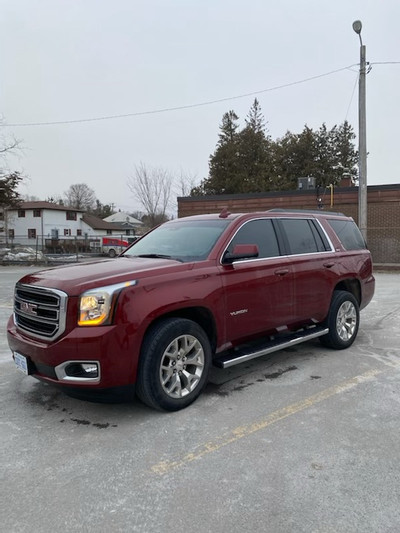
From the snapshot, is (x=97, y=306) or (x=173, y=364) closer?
(x=97, y=306)

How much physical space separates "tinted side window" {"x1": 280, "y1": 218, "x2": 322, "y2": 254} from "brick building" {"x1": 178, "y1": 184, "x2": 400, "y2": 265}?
12.8 m

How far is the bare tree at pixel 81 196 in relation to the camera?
101225mm

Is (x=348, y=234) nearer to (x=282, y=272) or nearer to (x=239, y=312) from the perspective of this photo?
(x=282, y=272)

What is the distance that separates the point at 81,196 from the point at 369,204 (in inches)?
3653

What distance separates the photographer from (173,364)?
3.78 metres

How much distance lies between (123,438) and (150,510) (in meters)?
0.93

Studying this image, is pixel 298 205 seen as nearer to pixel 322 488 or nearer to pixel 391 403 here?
pixel 391 403

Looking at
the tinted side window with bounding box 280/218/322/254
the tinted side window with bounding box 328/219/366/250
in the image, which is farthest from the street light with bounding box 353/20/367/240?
the tinted side window with bounding box 280/218/322/254

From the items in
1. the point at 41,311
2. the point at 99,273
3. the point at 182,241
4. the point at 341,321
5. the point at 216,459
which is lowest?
the point at 216,459

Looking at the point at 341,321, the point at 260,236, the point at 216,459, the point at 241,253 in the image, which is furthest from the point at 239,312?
the point at 341,321

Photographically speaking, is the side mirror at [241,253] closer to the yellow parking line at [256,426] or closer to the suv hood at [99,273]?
the suv hood at [99,273]

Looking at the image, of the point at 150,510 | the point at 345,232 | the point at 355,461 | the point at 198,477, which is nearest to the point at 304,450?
the point at 355,461

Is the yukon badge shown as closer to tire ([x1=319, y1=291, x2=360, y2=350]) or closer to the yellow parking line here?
the yellow parking line

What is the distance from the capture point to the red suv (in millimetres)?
3414
